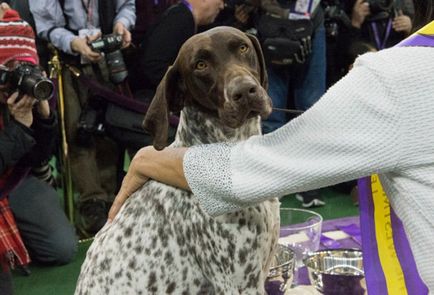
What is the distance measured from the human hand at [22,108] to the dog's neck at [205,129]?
1.24 metres

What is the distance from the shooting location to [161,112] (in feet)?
5.15

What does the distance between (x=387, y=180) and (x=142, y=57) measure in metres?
2.74

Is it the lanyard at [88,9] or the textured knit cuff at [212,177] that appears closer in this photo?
the textured knit cuff at [212,177]

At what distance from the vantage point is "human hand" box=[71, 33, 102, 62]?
367 centimetres

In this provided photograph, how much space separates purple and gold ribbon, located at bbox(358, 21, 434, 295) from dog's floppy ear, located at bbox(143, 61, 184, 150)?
454 millimetres

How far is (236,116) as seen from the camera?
1.55 meters

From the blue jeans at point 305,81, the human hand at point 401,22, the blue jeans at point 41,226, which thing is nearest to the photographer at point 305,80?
the blue jeans at point 305,81

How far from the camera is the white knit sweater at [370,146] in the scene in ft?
3.51

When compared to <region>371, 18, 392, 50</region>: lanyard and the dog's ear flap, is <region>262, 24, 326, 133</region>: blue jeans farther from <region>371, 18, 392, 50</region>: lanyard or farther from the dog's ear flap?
the dog's ear flap

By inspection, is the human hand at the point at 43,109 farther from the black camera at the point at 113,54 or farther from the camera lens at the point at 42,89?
the black camera at the point at 113,54

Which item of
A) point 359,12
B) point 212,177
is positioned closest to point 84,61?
point 359,12

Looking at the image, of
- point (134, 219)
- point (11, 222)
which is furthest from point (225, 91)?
point (11, 222)

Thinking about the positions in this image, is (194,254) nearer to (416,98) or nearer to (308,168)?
(308,168)

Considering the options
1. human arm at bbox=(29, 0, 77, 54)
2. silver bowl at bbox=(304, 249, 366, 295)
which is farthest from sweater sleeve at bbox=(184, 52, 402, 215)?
human arm at bbox=(29, 0, 77, 54)
